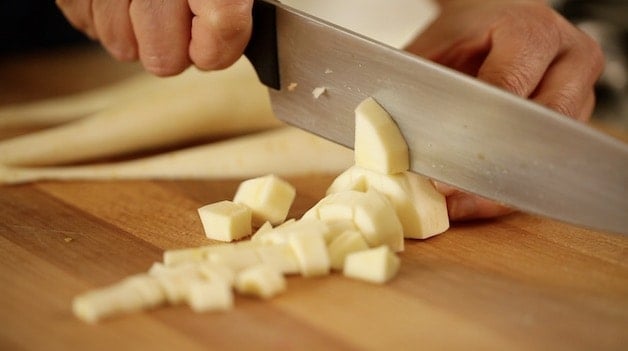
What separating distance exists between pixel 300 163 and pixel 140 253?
19.6 inches

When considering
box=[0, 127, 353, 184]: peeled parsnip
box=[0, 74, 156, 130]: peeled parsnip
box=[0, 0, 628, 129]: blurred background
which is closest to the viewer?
box=[0, 127, 353, 184]: peeled parsnip

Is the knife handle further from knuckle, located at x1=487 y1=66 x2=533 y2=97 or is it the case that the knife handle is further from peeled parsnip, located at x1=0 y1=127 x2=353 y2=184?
knuckle, located at x1=487 y1=66 x2=533 y2=97

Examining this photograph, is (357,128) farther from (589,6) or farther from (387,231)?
(589,6)

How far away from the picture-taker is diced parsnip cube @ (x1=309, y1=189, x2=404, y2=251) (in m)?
1.26

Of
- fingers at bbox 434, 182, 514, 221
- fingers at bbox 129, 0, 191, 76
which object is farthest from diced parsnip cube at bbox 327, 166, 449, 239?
fingers at bbox 129, 0, 191, 76

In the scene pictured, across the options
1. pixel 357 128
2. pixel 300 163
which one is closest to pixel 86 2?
pixel 300 163

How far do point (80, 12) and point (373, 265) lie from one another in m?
0.88

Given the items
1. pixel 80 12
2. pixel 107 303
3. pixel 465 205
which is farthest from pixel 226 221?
pixel 80 12

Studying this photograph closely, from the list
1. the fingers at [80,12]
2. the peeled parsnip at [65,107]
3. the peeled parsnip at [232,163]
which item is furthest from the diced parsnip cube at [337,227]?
the peeled parsnip at [65,107]

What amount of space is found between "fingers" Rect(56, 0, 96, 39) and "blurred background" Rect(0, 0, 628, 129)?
3.04 feet

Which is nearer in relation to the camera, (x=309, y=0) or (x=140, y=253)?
(x=140, y=253)

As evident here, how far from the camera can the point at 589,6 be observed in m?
2.56

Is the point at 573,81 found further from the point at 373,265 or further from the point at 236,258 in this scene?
the point at 236,258

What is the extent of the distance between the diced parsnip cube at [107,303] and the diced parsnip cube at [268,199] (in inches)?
13.1
